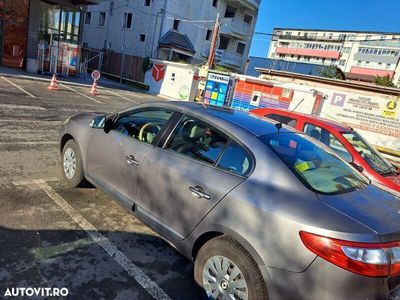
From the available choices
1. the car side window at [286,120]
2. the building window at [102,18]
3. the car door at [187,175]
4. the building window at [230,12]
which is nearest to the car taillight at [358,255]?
the car door at [187,175]

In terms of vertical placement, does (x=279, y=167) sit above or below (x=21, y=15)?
below

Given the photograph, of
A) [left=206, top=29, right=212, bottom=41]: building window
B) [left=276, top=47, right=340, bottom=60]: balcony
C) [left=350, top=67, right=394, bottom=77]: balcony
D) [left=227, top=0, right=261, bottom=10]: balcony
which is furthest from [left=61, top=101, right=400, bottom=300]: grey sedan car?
[left=276, top=47, right=340, bottom=60]: balcony

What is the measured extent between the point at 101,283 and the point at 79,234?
0.80m

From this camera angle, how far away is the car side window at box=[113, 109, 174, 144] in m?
3.37

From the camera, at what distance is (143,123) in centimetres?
365

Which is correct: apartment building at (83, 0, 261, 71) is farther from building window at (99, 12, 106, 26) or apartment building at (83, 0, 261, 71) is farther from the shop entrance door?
the shop entrance door

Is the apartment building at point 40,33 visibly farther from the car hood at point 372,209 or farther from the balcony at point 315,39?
the balcony at point 315,39

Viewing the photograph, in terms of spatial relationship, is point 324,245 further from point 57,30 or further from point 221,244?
point 57,30

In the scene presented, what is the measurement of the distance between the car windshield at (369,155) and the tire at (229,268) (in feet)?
11.2

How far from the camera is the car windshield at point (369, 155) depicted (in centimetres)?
488

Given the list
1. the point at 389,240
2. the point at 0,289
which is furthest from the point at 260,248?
the point at 0,289

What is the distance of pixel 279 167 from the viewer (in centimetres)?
242

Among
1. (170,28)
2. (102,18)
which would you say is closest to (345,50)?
(170,28)

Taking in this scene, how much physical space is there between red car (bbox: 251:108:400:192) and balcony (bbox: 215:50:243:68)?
26639mm
